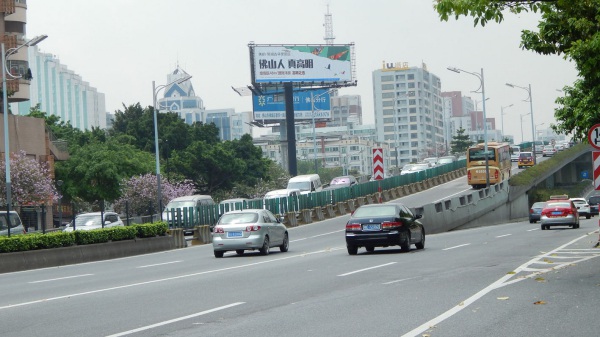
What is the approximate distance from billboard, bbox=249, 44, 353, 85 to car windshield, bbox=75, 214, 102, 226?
2491 inches

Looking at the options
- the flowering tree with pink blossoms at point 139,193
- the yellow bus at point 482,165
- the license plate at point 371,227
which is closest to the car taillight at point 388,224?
the license plate at point 371,227

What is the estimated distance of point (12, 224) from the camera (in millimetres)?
33969

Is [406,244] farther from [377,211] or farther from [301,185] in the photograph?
[301,185]

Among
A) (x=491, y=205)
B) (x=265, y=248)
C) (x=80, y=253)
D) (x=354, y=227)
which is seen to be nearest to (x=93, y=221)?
(x=80, y=253)

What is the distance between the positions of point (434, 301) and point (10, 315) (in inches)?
238

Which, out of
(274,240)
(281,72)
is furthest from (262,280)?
(281,72)

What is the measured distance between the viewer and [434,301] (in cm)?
1435

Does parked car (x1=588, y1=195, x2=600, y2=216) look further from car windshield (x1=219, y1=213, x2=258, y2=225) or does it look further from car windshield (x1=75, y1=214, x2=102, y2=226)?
car windshield (x1=219, y1=213, x2=258, y2=225)

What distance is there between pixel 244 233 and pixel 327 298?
1503cm

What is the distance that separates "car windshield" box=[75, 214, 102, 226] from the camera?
41406 mm

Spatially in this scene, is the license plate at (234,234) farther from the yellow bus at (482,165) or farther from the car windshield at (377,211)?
the yellow bus at (482,165)

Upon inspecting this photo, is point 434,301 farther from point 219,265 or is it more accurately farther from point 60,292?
point 219,265

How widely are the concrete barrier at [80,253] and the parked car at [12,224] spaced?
230cm

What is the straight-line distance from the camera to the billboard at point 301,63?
104375 millimetres
